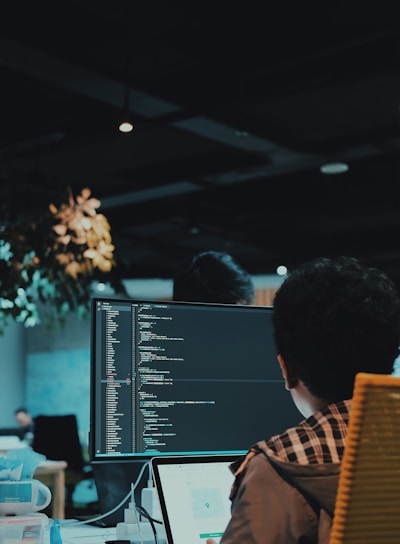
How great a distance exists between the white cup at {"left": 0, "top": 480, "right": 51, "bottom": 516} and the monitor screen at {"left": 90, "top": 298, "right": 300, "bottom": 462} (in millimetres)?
216

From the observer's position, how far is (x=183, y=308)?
7.28 feet

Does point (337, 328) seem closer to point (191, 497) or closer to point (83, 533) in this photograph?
point (191, 497)

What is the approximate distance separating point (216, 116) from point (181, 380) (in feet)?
13.4

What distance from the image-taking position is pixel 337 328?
1.42m

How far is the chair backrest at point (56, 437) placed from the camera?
20.4 feet

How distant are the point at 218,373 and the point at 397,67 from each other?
3248 millimetres

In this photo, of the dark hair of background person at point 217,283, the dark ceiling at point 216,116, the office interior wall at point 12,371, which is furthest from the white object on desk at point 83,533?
the office interior wall at point 12,371

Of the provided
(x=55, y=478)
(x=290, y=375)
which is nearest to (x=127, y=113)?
(x=55, y=478)

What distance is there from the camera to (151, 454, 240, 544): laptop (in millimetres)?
1884

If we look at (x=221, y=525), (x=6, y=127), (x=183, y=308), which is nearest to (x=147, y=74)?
(x=6, y=127)

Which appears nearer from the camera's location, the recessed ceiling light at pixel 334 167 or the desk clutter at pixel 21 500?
the desk clutter at pixel 21 500

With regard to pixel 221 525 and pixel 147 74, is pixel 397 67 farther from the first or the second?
pixel 221 525

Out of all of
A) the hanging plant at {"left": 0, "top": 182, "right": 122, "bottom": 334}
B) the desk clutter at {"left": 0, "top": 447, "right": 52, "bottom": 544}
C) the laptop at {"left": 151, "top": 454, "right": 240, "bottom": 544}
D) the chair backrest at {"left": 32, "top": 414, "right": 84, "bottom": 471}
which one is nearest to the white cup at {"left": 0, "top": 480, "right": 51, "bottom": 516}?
the desk clutter at {"left": 0, "top": 447, "right": 52, "bottom": 544}

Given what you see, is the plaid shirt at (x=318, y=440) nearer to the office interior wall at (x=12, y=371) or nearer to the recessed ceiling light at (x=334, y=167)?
the recessed ceiling light at (x=334, y=167)
